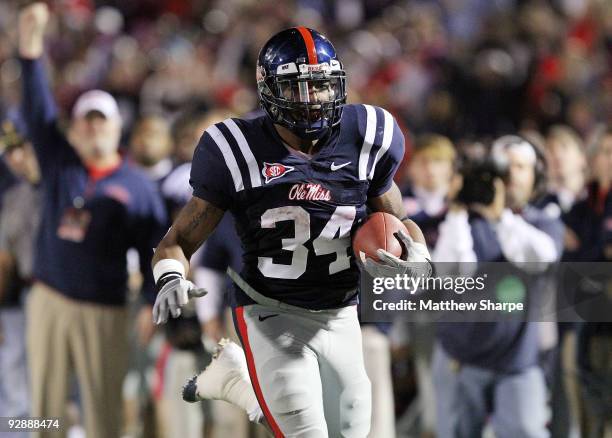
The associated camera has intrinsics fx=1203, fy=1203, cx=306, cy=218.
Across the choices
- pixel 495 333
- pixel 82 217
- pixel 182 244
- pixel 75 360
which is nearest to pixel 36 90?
pixel 82 217

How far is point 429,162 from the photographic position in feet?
20.8

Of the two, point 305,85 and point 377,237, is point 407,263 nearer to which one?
point 377,237

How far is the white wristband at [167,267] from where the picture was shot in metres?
3.71

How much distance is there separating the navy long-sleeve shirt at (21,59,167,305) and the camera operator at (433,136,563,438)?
1.44 metres

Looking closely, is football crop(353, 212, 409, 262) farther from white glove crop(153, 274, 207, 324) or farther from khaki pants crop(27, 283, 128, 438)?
khaki pants crop(27, 283, 128, 438)

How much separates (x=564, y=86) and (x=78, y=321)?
506 centimetres

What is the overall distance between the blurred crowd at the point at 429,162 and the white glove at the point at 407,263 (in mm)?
1484

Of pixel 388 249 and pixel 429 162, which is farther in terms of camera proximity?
pixel 429 162

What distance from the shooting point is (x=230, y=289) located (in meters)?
4.14

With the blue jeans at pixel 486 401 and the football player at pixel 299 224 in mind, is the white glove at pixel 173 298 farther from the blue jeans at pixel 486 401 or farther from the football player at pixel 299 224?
the blue jeans at pixel 486 401

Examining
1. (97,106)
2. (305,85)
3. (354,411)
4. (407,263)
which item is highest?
(97,106)

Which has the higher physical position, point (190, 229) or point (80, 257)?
point (80, 257)

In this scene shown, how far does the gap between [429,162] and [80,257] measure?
1.89m

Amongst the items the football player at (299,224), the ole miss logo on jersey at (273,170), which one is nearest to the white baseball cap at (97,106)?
the football player at (299,224)
